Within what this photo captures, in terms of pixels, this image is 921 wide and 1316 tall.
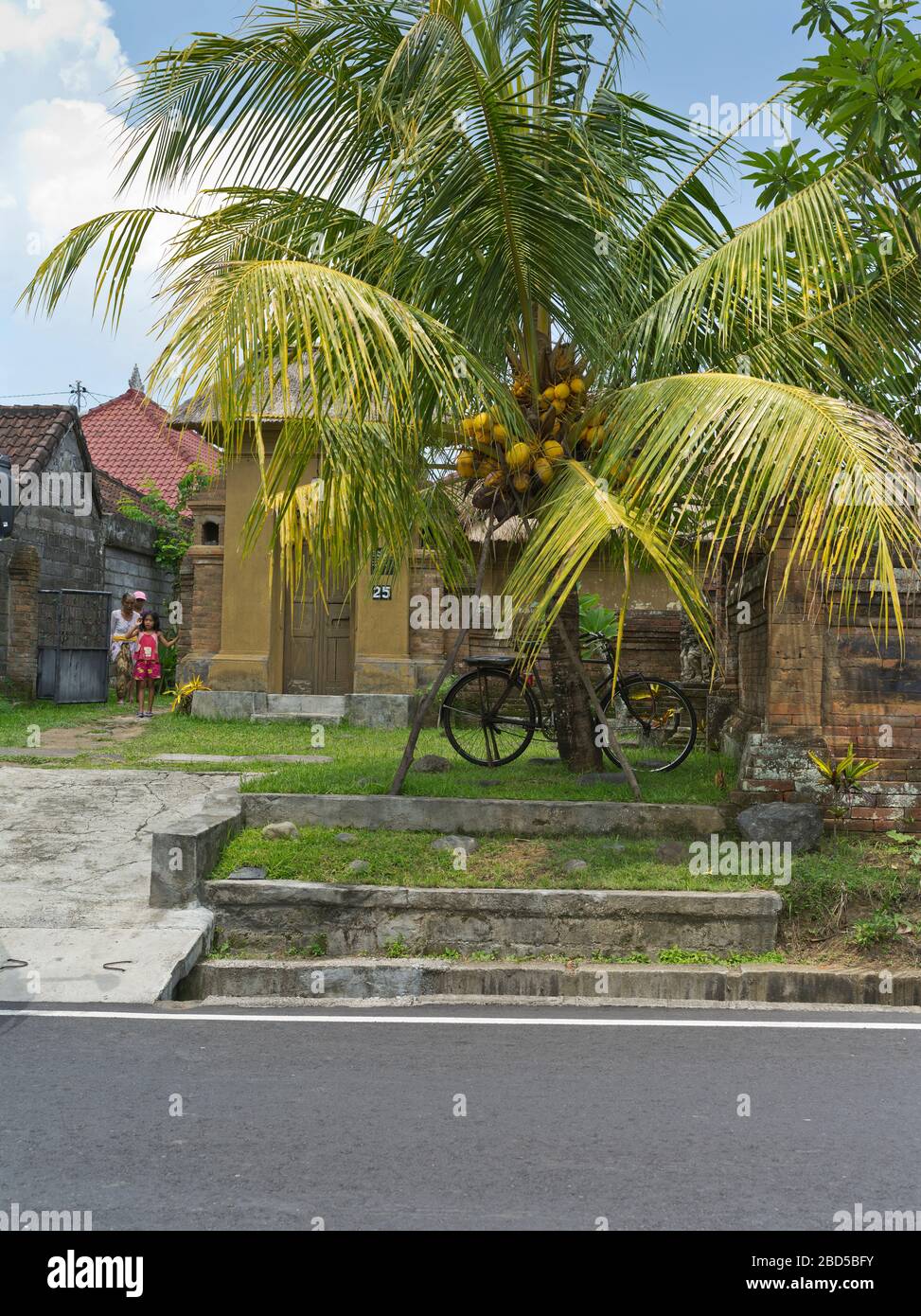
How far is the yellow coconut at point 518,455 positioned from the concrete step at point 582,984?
3.63m

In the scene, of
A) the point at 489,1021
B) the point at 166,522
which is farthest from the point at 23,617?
the point at 489,1021

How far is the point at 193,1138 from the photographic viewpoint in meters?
4.14

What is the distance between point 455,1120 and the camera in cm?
436

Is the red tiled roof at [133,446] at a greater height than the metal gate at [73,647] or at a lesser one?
greater

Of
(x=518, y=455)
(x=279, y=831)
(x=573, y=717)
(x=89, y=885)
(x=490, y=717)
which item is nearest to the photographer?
(x=89, y=885)

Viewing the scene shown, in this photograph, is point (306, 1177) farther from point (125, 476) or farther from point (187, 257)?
point (125, 476)

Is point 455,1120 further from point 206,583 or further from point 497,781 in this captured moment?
point 206,583

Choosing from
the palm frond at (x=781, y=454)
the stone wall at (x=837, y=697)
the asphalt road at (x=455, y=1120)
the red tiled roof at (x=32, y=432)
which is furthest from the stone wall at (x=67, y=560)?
the asphalt road at (x=455, y=1120)

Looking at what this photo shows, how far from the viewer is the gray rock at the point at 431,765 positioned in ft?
33.5

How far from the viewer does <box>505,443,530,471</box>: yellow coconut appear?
8.45 meters

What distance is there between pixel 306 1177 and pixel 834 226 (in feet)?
21.7

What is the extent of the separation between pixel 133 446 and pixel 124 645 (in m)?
13.4

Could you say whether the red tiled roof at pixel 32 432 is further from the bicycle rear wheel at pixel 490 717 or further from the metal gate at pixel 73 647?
the bicycle rear wheel at pixel 490 717

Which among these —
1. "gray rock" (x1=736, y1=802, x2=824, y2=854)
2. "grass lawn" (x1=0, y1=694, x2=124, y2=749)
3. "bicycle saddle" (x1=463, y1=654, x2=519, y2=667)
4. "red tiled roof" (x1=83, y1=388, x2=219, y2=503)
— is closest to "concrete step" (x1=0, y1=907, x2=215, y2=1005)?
"gray rock" (x1=736, y1=802, x2=824, y2=854)
